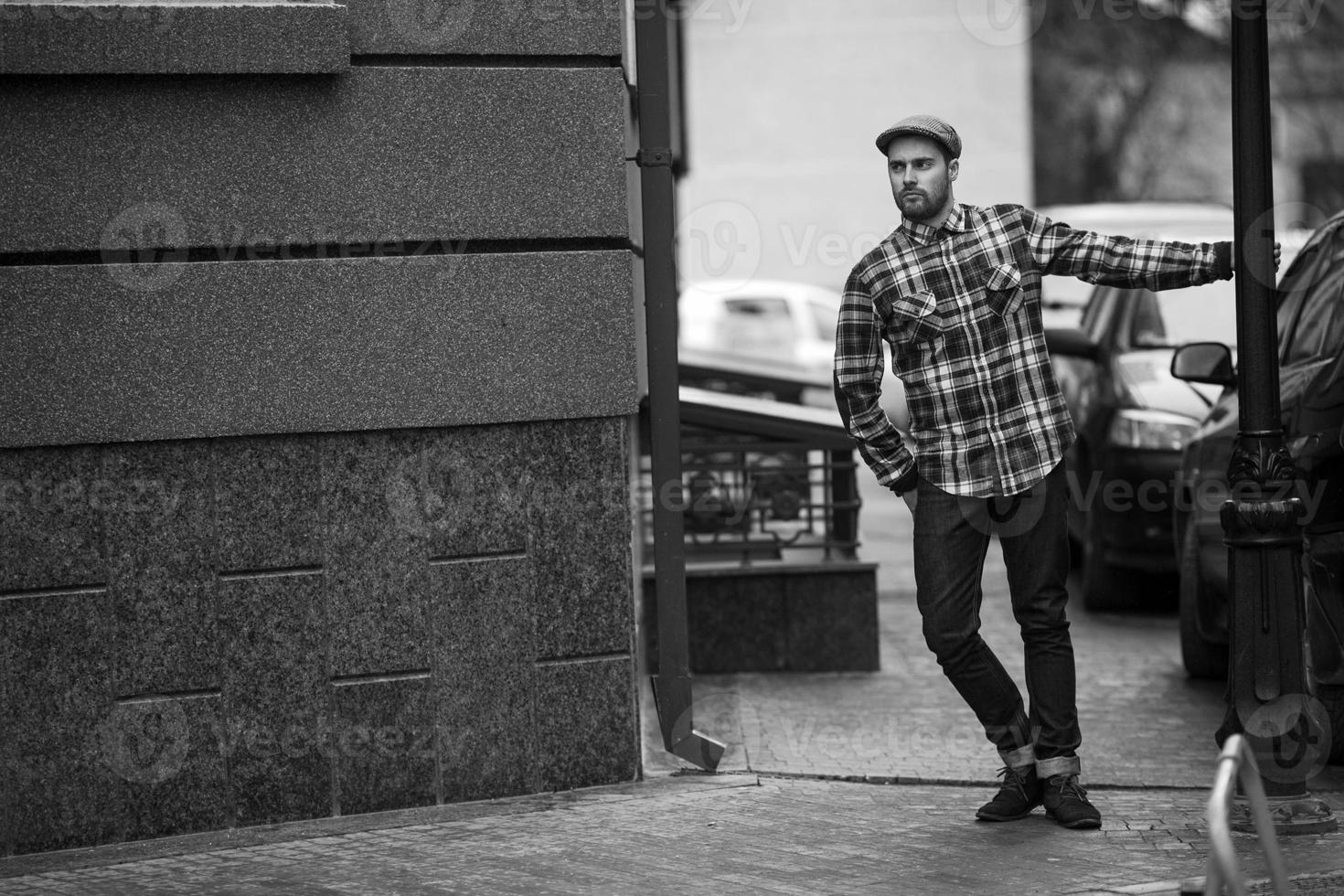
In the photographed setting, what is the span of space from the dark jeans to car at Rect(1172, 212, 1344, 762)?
85 centimetres

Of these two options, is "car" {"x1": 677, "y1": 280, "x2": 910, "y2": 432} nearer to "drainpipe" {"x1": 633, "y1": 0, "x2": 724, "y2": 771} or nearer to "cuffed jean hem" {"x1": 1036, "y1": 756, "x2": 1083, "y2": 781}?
"drainpipe" {"x1": 633, "y1": 0, "x2": 724, "y2": 771}

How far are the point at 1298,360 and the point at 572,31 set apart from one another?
286 centimetres

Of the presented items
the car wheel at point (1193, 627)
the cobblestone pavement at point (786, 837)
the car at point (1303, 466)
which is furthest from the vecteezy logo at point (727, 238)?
the cobblestone pavement at point (786, 837)

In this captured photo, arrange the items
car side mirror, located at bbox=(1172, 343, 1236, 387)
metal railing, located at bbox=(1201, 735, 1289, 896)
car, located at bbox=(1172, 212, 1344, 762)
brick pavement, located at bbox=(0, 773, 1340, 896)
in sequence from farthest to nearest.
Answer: car side mirror, located at bbox=(1172, 343, 1236, 387) < car, located at bbox=(1172, 212, 1344, 762) < brick pavement, located at bbox=(0, 773, 1340, 896) < metal railing, located at bbox=(1201, 735, 1289, 896)

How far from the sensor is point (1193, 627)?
8086 millimetres

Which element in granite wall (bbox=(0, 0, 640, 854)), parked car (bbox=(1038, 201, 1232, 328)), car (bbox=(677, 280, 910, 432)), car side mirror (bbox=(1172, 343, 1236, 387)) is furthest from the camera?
car (bbox=(677, 280, 910, 432))

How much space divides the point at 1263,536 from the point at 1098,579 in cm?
482

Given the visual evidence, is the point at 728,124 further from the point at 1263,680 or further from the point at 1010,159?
the point at 1263,680

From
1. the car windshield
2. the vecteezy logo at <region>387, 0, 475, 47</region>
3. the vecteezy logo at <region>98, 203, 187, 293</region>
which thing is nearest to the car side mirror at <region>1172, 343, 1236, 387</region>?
the vecteezy logo at <region>387, 0, 475, 47</region>

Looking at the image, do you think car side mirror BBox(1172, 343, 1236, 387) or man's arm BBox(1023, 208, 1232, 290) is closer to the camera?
man's arm BBox(1023, 208, 1232, 290)

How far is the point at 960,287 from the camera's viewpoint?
552 cm


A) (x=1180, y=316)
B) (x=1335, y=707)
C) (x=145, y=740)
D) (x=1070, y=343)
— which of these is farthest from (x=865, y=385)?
(x=1180, y=316)

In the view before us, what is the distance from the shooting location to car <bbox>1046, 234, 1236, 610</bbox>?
964 cm

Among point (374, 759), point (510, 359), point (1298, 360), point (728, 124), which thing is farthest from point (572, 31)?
point (728, 124)
